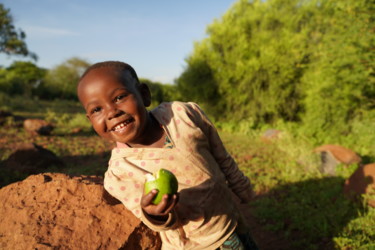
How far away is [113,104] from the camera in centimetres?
139

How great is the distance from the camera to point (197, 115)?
165 cm

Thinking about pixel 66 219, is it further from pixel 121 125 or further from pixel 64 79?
pixel 64 79

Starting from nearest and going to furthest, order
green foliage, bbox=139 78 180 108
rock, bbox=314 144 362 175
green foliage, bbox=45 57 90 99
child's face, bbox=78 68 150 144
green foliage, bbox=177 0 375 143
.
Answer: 1. child's face, bbox=78 68 150 144
2. rock, bbox=314 144 362 175
3. green foliage, bbox=177 0 375 143
4. green foliage, bbox=139 78 180 108
5. green foliage, bbox=45 57 90 99

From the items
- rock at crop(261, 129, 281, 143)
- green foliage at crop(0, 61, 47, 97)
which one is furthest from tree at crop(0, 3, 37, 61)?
rock at crop(261, 129, 281, 143)

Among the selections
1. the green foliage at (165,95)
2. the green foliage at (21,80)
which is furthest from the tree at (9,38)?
the green foliage at (165,95)

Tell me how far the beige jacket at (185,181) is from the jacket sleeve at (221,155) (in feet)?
0.23

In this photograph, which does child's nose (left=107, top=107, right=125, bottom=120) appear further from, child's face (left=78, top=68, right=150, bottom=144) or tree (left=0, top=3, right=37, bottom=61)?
tree (left=0, top=3, right=37, bottom=61)

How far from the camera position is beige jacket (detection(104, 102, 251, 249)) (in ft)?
4.73

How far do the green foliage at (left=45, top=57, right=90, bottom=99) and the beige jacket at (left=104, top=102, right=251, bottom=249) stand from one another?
27.2m

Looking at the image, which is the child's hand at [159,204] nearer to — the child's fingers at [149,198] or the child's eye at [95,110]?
the child's fingers at [149,198]

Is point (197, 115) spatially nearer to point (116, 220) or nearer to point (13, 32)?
point (116, 220)

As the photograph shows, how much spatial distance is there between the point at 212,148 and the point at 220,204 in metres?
0.37

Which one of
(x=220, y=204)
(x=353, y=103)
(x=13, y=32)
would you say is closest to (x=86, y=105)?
(x=220, y=204)


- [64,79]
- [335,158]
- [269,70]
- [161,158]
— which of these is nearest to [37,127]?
[161,158]
